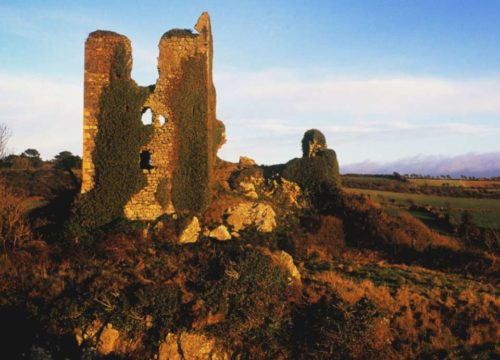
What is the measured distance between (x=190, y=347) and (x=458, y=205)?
28.9 meters

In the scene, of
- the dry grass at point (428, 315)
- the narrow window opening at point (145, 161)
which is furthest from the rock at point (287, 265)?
the narrow window opening at point (145, 161)

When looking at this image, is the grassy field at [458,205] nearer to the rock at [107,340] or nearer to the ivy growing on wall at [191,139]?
the ivy growing on wall at [191,139]

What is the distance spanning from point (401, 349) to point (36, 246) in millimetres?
13129

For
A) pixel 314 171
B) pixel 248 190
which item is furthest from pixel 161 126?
pixel 314 171

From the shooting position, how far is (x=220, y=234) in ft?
52.8

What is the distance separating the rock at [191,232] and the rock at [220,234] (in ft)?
1.91

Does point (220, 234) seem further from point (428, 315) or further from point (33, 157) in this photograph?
point (33, 157)

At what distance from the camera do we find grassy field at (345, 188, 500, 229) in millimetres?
26047

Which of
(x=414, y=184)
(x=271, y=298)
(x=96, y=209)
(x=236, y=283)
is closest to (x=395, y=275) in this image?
(x=271, y=298)

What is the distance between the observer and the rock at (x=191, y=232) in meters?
15.5

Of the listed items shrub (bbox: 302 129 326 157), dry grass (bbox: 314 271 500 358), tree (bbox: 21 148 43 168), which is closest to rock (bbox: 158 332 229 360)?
dry grass (bbox: 314 271 500 358)

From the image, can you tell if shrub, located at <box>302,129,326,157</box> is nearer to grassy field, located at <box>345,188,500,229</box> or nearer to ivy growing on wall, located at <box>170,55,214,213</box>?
grassy field, located at <box>345,188,500,229</box>

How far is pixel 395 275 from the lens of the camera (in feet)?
46.6

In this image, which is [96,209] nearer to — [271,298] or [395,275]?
[271,298]
